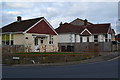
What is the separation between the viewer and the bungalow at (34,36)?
31156mm

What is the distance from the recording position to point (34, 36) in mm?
31922

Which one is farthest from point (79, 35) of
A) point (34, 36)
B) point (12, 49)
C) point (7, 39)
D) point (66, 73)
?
point (66, 73)

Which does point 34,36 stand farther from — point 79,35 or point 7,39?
point 79,35

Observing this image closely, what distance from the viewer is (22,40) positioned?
30734 millimetres

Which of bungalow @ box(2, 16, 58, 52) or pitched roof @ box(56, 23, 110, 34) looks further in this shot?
pitched roof @ box(56, 23, 110, 34)

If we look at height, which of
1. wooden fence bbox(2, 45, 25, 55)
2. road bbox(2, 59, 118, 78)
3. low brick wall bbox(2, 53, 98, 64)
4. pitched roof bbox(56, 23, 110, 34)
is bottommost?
road bbox(2, 59, 118, 78)

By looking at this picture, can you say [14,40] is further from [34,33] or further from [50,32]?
[50,32]

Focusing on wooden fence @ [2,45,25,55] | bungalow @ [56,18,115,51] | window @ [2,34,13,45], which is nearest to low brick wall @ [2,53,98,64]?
wooden fence @ [2,45,25,55]

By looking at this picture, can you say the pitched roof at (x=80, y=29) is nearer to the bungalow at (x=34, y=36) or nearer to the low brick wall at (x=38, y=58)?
the bungalow at (x=34, y=36)

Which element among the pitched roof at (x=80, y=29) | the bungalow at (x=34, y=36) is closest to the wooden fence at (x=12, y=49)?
the bungalow at (x=34, y=36)

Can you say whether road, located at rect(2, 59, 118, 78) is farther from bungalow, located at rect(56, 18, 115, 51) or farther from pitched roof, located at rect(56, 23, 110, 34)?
pitched roof, located at rect(56, 23, 110, 34)

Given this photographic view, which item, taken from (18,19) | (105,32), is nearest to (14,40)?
(18,19)

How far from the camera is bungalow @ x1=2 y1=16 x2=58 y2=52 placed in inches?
1227

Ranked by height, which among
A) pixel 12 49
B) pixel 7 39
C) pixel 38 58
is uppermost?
pixel 7 39
